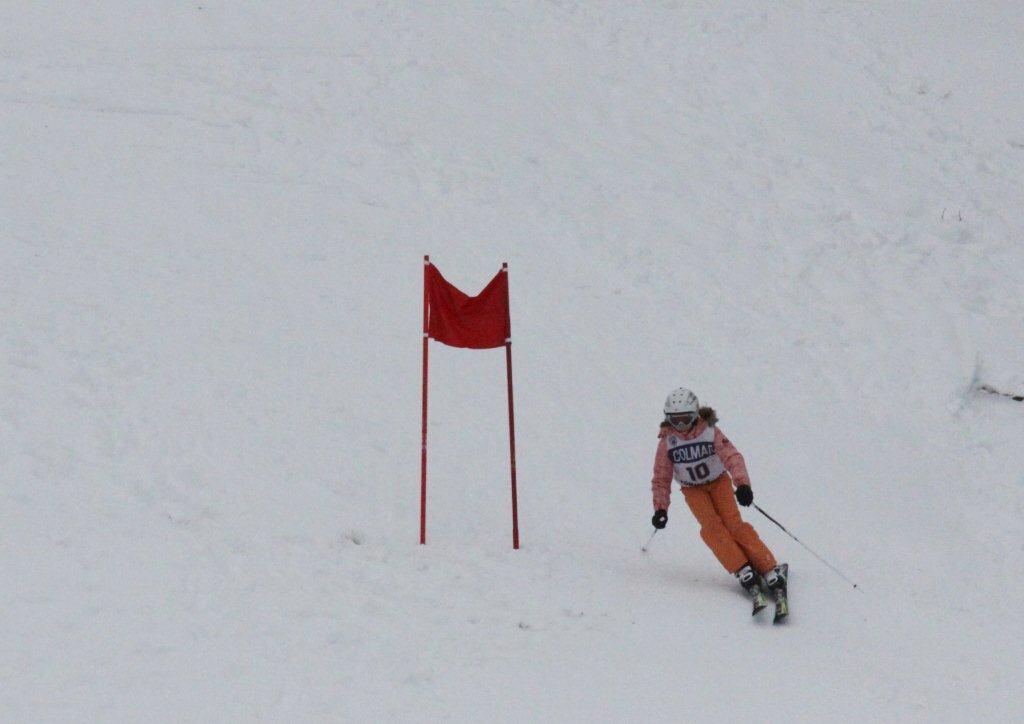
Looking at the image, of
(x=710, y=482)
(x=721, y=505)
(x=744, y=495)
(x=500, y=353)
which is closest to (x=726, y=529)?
(x=721, y=505)

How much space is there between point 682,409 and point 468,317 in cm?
189

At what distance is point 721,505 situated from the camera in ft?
27.8

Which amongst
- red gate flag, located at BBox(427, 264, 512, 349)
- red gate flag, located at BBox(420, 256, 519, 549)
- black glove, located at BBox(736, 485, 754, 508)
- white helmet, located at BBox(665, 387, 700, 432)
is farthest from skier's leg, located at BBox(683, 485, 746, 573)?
red gate flag, located at BBox(427, 264, 512, 349)

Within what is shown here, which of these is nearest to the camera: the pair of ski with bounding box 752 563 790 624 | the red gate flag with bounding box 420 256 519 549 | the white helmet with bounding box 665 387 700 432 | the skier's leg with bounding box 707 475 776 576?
the pair of ski with bounding box 752 563 790 624

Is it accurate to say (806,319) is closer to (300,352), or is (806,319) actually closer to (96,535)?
(300,352)

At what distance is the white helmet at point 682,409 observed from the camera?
8.27 metres

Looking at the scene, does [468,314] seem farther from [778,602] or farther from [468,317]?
[778,602]

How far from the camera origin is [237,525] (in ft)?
25.8

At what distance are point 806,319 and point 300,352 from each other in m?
5.94

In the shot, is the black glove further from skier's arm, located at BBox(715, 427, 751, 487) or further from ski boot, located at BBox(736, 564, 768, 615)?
ski boot, located at BBox(736, 564, 768, 615)

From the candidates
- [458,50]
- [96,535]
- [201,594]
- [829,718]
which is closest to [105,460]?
[96,535]

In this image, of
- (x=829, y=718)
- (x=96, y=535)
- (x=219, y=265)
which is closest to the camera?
(x=829, y=718)

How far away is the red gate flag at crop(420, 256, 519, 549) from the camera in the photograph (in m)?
8.46

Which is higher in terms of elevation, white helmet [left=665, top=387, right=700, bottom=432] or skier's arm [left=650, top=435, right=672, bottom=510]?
white helmet [left=665, top=387, right=700, bottom=432]
